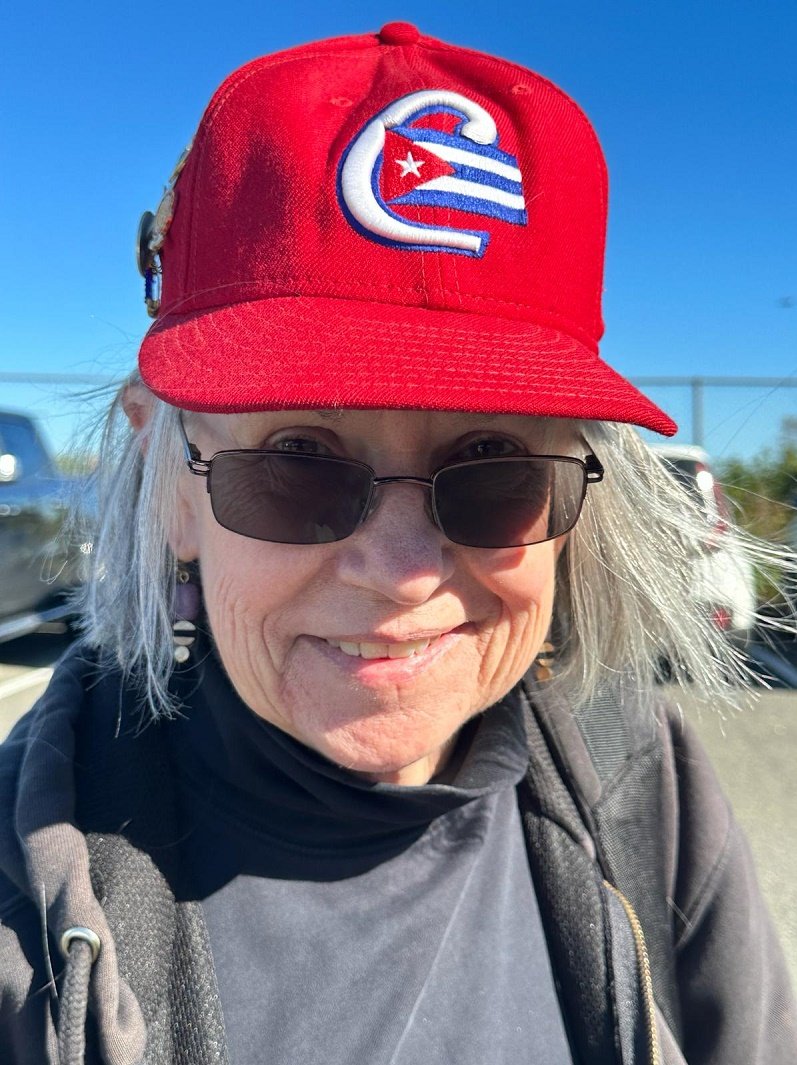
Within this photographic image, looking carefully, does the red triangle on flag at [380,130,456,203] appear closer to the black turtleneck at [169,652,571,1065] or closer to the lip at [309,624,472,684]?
the lip at [309,624,472,684]

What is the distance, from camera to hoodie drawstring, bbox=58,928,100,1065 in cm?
83

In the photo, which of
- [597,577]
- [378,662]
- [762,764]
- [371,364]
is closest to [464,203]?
[371,364]

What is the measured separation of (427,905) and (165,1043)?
16.3 inches

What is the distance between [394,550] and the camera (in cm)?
104

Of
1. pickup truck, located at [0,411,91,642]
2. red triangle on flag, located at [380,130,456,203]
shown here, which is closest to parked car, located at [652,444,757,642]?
red triangle on flag, located at [380,130,456,203]

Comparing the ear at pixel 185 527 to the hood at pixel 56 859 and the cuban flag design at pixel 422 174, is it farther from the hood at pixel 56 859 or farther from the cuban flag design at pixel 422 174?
the cuban flag design at pixel 422 174

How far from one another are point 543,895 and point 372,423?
2.75 ft

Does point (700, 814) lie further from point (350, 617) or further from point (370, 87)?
point (370, 87)

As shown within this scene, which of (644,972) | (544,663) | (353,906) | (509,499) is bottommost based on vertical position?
(644,972)

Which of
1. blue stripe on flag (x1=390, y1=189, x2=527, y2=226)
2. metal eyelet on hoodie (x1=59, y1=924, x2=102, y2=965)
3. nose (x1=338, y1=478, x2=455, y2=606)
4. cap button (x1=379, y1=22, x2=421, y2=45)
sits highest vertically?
cap button (x1=379, y1=22, x2=421, y2=45)

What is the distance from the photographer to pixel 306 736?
1.08 metres

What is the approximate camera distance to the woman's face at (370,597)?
3.36ft

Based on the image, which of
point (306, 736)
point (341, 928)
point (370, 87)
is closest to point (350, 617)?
point (306, 736)

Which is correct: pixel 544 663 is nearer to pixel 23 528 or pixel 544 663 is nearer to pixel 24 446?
pixel 23 528
